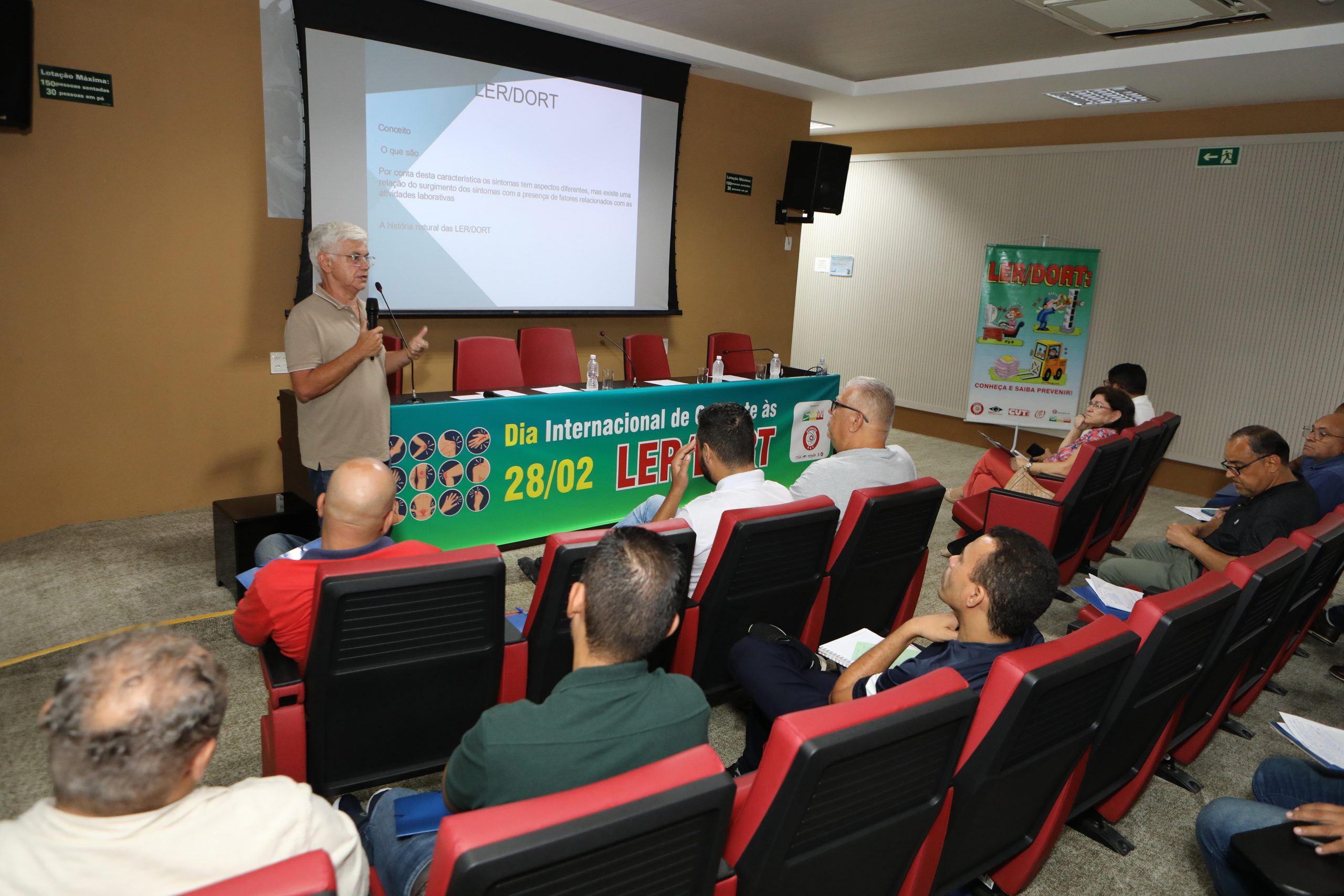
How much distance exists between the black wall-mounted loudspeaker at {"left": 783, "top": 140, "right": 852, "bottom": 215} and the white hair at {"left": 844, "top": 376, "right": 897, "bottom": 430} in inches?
191

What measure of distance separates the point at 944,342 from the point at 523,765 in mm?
7920

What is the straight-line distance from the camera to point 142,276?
4.53 meters

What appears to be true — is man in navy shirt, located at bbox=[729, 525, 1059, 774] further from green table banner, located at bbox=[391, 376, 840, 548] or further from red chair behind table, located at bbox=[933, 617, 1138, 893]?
green table banner, located at bbox=[391, 376, 840, 548]

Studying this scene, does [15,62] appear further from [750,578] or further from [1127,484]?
[1127,484]

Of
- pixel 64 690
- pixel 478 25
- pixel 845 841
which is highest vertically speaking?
pixel 478 25

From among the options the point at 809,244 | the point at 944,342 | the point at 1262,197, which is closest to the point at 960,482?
the point at 944,342

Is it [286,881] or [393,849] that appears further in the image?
[393,849]

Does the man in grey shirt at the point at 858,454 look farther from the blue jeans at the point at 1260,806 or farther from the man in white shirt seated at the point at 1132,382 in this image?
the man in white shirt seated at the point at 1132,382

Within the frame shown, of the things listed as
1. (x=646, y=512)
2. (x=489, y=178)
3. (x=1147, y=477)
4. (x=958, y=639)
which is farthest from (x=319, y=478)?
(x=1147, y=477)

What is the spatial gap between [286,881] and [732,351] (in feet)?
19.8

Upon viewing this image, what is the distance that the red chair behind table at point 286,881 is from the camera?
83cm

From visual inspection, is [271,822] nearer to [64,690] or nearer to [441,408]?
[64,690]

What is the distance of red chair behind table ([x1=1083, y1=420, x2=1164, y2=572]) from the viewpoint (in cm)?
425

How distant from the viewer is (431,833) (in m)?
1.46
